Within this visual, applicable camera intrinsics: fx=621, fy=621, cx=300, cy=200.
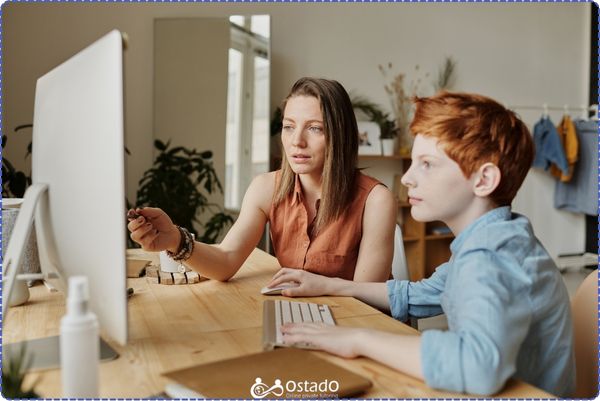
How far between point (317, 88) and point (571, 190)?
428 cm

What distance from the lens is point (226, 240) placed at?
5.66 ft

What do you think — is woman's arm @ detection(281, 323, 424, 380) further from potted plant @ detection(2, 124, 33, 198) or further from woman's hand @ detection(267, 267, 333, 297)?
potted plant @ detection(2, 124, 33, 198)

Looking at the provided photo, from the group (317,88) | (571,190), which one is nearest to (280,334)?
(317,88)

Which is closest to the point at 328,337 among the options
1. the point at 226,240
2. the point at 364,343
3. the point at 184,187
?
the point at 364,343

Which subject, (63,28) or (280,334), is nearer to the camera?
(280,334)

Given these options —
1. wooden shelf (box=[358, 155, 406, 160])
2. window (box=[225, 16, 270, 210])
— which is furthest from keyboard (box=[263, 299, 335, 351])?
wooden shelf (box=[358, 155, 406, 160])

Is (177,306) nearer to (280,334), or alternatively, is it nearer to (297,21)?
(280,334)

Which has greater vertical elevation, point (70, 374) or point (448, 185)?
point (448, 185)

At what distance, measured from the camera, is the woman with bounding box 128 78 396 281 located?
1688 mm

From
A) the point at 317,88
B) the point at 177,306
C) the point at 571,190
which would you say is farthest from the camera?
the point at 571,190

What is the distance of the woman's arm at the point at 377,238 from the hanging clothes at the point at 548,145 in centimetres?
361

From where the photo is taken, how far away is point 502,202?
1.10 metres

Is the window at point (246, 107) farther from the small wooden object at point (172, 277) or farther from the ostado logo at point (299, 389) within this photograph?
the ostado logo at point (299, 389)

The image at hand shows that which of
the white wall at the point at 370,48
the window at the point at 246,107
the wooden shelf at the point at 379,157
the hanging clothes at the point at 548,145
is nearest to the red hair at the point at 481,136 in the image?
the window at the point at 246,107
